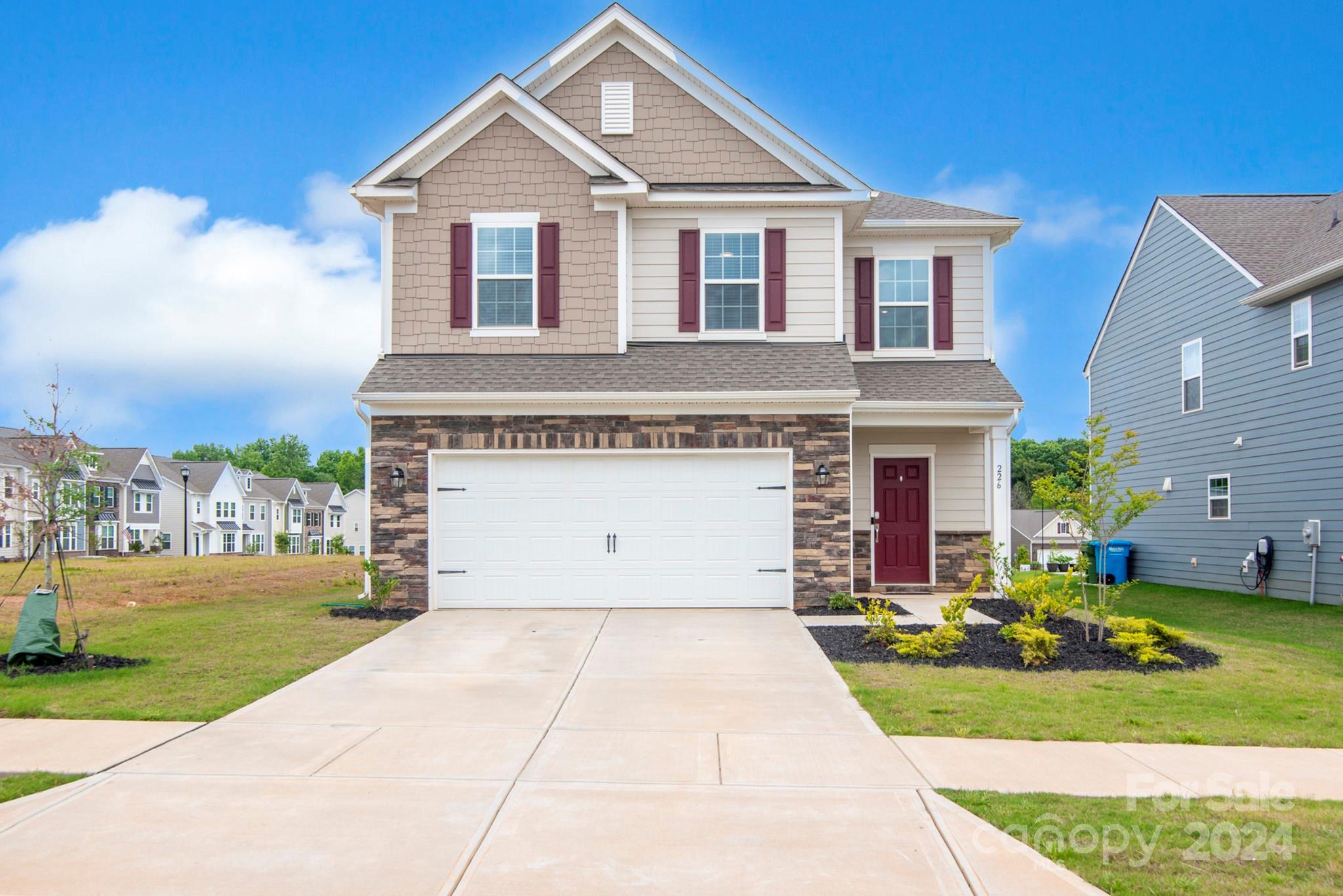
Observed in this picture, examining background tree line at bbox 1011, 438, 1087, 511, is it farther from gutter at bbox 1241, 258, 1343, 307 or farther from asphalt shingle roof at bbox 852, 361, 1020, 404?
asphalt shingle roof at bbox 852, 361, 1020, 404

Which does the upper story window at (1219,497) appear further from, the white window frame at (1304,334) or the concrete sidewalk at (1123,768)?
the concrete sidewalk at (1123,768)

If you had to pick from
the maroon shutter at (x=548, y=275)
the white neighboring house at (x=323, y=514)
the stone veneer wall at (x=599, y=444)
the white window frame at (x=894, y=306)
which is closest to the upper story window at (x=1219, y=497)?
the white window frame at (x=894, y=306)

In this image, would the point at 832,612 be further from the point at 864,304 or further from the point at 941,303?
the point at 941,303

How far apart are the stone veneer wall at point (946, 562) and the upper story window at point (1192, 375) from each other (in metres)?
7.55

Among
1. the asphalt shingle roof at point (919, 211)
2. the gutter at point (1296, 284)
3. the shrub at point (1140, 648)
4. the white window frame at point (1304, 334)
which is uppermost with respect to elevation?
the asphalt shingle roof at point (919, 211)

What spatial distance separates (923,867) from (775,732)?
2.44m

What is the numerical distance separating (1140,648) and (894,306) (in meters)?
7.36

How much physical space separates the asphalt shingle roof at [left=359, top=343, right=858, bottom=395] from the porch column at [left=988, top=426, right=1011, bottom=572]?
2783 millimetres

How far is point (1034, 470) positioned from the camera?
6900 centimetres

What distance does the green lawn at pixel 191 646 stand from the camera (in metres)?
7.46

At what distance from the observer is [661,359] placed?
1352cm

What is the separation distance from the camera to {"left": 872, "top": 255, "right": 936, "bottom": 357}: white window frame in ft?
49.6

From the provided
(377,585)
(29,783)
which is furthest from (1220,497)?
(29,783)

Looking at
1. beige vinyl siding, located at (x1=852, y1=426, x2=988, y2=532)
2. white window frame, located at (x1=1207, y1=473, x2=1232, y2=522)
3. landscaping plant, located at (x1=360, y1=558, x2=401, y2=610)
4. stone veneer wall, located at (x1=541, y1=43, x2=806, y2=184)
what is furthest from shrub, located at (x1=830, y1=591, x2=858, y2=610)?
white window frame, located at (x1=1207, y1=473, x2=1232, y2=522)
